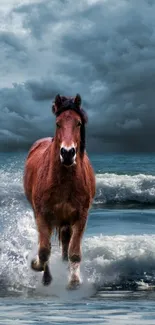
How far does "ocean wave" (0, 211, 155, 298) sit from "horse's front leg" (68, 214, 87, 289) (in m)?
1.21

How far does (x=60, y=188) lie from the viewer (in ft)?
34.9

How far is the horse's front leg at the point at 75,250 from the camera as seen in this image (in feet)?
35.3

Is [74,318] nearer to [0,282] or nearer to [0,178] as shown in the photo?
[0,282]

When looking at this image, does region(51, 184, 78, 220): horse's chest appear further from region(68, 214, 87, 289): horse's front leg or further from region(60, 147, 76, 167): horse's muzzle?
region(60, 147, 76, 167): horse's muzzle

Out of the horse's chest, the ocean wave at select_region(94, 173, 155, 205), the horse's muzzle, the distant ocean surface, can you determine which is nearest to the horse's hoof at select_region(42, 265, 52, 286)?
the distant ocean surface

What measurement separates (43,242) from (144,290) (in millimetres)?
3009

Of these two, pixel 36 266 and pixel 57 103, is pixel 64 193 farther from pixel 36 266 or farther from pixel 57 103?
pixel 36 266

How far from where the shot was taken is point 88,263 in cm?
1577

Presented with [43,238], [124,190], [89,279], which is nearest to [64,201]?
[43,238]

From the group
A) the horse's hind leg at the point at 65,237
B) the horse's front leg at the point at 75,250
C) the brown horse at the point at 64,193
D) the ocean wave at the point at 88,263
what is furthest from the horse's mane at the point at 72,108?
the ocean wave at the point at 88,263

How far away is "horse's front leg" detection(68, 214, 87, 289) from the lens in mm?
A: 10766

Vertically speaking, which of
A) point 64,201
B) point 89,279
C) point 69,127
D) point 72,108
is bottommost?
point 89,279

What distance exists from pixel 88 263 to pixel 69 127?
6.26 meters

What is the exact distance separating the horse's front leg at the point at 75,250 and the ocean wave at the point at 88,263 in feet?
3.96
